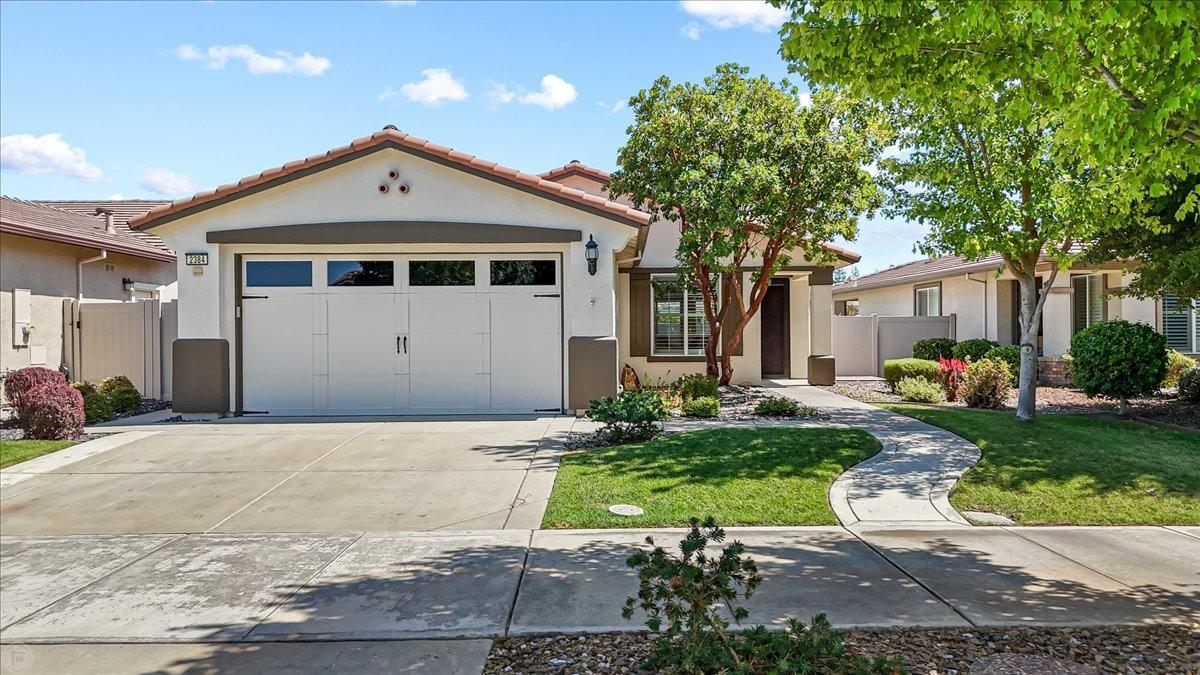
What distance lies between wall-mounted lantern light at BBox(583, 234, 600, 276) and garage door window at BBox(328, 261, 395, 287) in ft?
10.5

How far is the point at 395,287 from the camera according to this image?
37.7ft

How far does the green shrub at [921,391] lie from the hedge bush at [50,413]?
13558 millimetres

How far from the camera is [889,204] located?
1167 centimetres

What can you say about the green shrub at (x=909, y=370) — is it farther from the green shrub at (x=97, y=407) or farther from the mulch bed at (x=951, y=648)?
the green shrub at (x=97, y=407)

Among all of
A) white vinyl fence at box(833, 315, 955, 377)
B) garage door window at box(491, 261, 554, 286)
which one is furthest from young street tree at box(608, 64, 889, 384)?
white vinyl fence at box(833, 315, 955, 377)

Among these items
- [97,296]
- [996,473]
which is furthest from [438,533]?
[97,296]

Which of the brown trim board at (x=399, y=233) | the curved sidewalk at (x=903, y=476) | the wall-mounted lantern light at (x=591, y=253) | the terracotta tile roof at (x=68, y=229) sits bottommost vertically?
the curved sidewalk at (x=903, y=476)

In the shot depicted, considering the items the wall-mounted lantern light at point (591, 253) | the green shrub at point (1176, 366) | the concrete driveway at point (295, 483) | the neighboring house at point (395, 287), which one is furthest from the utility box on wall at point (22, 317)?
the green shrub at point (1176, 366)

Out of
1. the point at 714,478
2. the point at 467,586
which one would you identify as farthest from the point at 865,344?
the point at 467,586

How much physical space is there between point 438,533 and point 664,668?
9.49 ft

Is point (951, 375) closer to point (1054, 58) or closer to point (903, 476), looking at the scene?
point (903, 476)

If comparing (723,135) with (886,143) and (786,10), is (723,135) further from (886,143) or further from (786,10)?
(786,10)

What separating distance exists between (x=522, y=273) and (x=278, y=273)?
4.04m

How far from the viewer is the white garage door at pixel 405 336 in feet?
37.7
